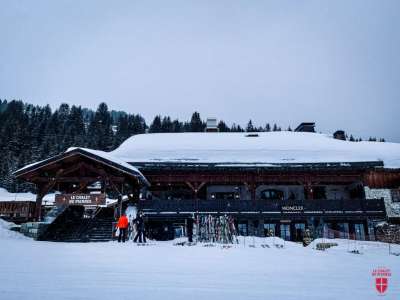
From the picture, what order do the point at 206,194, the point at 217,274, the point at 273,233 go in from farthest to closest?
1. the point at 206,194
2. the point at 273,233
3. the point at 217,274

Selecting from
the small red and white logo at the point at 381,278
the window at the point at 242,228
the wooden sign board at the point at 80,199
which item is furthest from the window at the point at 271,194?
the small red and white logo at the point at 381,278

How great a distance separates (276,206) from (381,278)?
1457 centimetres

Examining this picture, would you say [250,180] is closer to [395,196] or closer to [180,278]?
[395,196]

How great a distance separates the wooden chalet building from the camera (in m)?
17.9

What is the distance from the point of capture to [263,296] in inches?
171

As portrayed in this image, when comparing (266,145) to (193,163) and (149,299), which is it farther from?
(149,299)

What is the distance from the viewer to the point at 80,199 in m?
16.5

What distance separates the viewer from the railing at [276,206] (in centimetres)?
2009

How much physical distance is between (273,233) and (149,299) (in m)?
17.9

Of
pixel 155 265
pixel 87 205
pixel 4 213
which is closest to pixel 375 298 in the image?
pixel 155 265

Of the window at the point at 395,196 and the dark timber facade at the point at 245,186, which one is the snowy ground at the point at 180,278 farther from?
the window at the point at 395,196

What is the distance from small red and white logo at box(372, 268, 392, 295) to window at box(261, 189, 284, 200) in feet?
56.7

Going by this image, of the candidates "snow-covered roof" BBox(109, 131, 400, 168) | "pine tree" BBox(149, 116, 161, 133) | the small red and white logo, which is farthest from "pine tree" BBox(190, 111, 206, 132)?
the small red and white logo

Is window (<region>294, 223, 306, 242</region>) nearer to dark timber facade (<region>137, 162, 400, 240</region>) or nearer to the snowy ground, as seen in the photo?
dark timber facade (<region>137, 162, 400, 240</region>)
